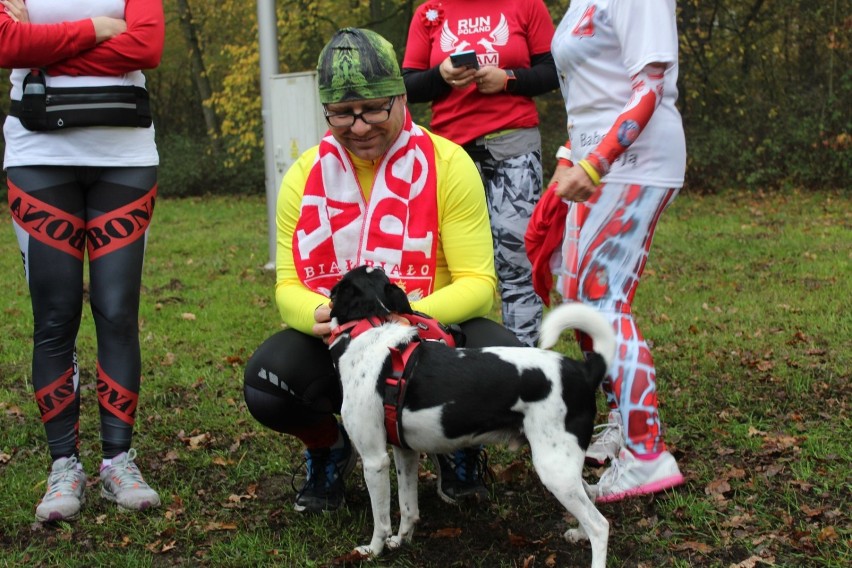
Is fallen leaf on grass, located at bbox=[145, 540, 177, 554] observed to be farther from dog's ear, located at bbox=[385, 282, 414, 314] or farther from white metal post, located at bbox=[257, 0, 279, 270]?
white metal post, located at bbox=[257, 0, 279, 270]

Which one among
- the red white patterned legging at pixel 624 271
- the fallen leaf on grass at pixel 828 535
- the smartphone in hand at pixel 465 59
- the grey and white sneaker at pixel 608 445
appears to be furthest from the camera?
the smartphone in hand at pixel 465 59

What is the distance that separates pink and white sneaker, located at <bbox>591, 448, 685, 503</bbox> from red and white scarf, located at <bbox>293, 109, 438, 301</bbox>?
950 millimetres

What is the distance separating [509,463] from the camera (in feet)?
12.5

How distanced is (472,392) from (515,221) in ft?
5.45

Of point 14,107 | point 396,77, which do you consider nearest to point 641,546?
point 396,77

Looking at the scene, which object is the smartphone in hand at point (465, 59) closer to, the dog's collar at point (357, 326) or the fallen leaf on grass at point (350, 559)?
the dog's collar at point (357, 326)

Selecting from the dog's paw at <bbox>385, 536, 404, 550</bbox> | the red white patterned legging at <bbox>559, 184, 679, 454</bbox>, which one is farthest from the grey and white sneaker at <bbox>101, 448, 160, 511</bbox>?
the red white patterned legging at <bbox>559, 184, 679, 454</bbox>

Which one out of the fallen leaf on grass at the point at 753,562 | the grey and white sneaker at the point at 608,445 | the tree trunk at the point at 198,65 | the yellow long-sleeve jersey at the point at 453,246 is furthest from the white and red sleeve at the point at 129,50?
the tree trunk at the point at 198,65

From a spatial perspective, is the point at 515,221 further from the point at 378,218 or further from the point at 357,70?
the point at 357,70

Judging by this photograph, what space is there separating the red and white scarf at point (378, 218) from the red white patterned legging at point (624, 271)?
55cm

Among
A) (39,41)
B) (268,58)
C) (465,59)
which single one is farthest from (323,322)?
(268,58)

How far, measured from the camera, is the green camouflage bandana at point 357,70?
115 inches

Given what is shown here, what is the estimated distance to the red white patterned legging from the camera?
3137 millimetres

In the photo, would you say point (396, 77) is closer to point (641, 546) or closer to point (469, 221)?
point (469, 221)
